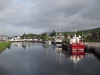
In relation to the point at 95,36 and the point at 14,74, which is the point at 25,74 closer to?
the point at 14,74

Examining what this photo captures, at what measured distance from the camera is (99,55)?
1358 inches

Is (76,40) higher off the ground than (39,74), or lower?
higher

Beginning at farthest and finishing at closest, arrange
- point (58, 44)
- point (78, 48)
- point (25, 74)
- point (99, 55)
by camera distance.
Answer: point (58, 44) < point (78, 48) < point (99, 55) < point (25, 74)

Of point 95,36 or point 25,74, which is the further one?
point 95,36

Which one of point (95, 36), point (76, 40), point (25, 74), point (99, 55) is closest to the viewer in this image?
point (25, 74)

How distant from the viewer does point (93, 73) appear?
66.8 feet

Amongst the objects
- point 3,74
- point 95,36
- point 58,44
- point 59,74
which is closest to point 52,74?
point 59,74

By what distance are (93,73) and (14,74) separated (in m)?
9.36

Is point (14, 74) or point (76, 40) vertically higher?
point (76, 40)

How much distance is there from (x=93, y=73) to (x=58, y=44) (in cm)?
6364

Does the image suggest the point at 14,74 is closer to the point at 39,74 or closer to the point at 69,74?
the point at 39,74

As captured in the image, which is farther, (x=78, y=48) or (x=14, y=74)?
(x=78, y=48)

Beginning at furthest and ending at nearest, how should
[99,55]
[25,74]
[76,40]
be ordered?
1. [76,40]
2. [99,55]
3. [25,74]

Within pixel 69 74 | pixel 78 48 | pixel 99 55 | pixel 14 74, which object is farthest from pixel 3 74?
pixel 78 48
